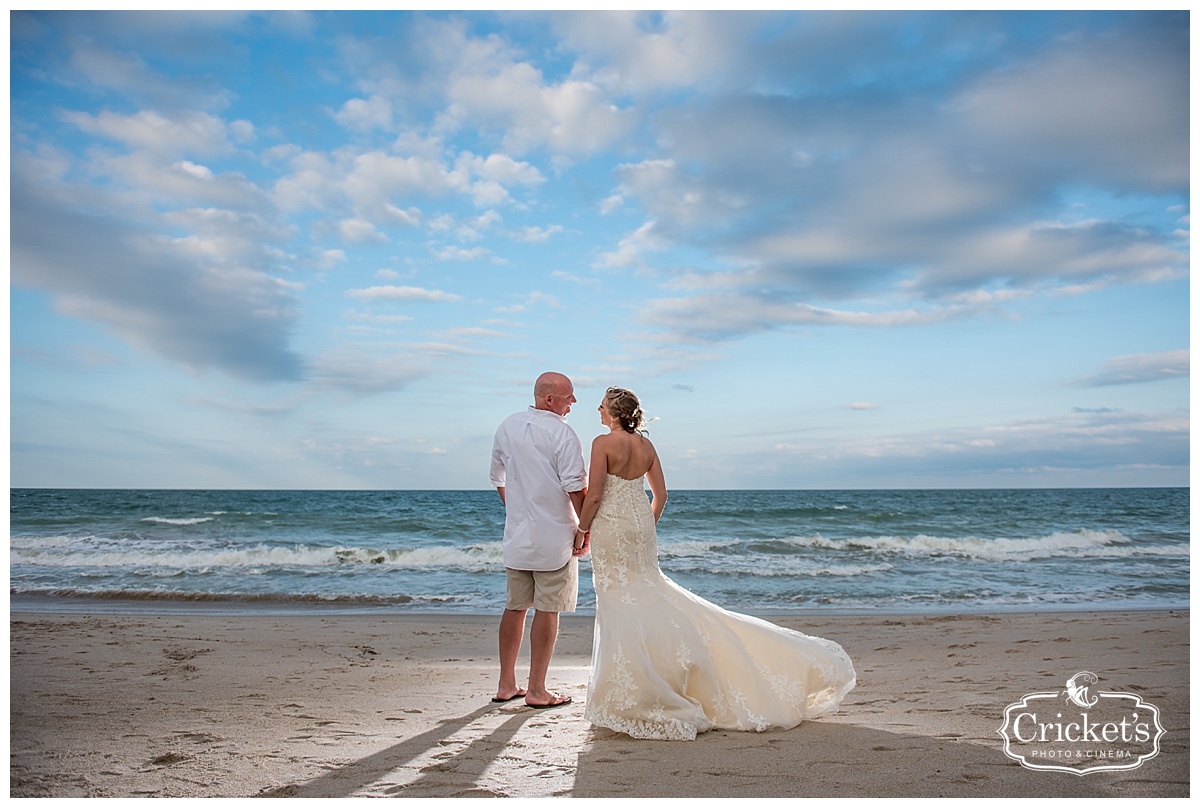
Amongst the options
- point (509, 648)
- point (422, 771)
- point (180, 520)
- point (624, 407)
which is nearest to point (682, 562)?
point (509, 648)

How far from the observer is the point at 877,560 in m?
16.0

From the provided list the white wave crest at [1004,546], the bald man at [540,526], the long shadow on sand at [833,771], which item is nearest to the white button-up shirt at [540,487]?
the bald man at [540,526]

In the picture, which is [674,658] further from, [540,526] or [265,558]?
[265,558]

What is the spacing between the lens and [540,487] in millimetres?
4551

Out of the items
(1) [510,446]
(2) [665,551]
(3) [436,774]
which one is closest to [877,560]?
(2) [665,551]

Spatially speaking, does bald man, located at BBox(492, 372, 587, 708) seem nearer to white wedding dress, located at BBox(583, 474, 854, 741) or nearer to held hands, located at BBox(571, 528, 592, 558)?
held hands, located at BBox(571, 528, 592, 558)

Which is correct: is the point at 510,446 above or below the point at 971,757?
above

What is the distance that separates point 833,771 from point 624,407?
2077mm

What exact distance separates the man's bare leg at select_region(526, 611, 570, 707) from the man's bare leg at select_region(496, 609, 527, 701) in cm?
12

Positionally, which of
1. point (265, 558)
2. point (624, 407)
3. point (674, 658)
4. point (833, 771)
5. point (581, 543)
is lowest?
point (265, 558)

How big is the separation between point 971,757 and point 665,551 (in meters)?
15.4

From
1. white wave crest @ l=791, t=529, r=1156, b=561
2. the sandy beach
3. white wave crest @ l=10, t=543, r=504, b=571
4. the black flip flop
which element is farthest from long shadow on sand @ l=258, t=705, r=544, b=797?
white wave crest @ l=791, t=529, r=1156, b=561

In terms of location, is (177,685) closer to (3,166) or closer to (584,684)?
(584,684)

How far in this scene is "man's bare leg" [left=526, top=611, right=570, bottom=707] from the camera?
14.8 feet
